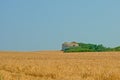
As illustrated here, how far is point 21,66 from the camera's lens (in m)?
22.3

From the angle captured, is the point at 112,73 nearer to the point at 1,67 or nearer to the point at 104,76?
the point at 104,76

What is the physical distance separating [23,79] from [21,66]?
738 centimetres

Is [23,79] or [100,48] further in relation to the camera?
[100,48]

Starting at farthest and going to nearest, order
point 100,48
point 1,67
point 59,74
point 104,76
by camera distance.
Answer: point 100,48 → point 1,67 → point 59,74 → point 104,76

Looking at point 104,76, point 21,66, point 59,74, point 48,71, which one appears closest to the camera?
point 104,76

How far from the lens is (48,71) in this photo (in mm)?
19359

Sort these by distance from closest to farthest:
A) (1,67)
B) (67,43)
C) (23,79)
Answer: (23,79) → (1,67) → (67,43)

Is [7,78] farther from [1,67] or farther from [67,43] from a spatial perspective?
[67,43]

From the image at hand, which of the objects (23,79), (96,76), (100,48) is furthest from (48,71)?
(100,48)

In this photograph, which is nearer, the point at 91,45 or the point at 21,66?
the point at 21,66

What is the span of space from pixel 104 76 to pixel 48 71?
3716 millimetres

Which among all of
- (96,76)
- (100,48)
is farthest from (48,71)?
(100,48)

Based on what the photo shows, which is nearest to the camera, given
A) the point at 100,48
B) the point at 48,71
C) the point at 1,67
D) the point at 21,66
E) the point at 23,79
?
the point at 23,79

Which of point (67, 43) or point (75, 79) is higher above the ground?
point (67, 43)
